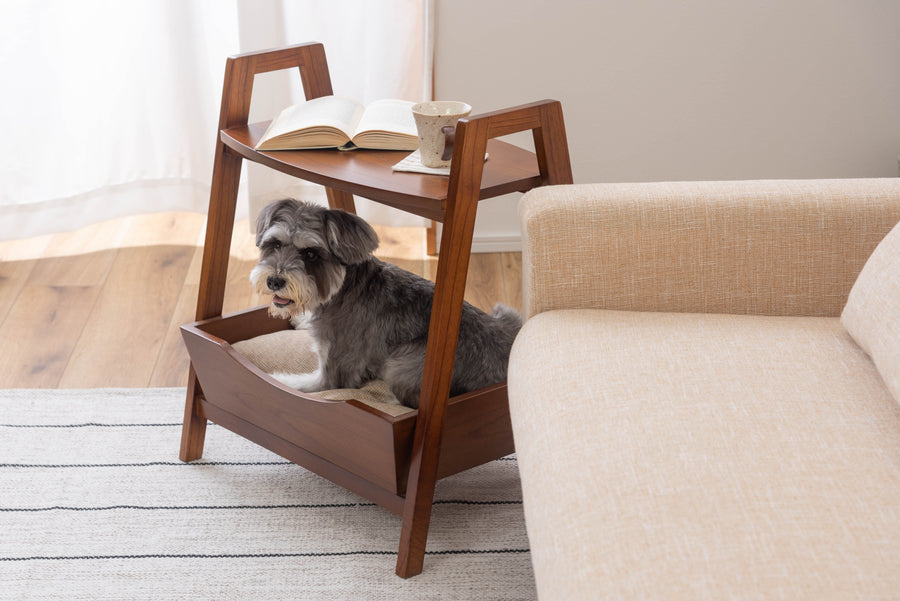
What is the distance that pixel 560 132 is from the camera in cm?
138

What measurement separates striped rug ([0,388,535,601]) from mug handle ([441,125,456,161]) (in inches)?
26.2

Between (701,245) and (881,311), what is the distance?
0.90 ft

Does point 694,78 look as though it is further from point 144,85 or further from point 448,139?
point 144,85

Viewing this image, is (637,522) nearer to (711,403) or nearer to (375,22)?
(711,403)

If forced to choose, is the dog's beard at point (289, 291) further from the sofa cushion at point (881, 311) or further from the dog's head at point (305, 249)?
the sofa cushion at point (881, 311)

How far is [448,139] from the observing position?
139 centimetres

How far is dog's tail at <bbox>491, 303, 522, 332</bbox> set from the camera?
1.66 m

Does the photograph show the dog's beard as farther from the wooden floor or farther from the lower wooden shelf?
the wooden floor

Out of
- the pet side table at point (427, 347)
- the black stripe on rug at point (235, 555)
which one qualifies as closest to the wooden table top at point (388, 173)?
the pet side table at point (427, 347)

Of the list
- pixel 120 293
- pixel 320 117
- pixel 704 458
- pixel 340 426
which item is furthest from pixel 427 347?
pixel 120 293

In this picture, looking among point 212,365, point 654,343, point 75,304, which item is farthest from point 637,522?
point 75,304

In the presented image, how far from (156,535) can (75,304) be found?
1.07m

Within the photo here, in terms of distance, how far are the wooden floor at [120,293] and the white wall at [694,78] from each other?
33cm

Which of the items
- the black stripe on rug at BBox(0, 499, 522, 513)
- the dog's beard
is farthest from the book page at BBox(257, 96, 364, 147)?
the black stripe on rug at BBox(0, 499, 522, 513)
